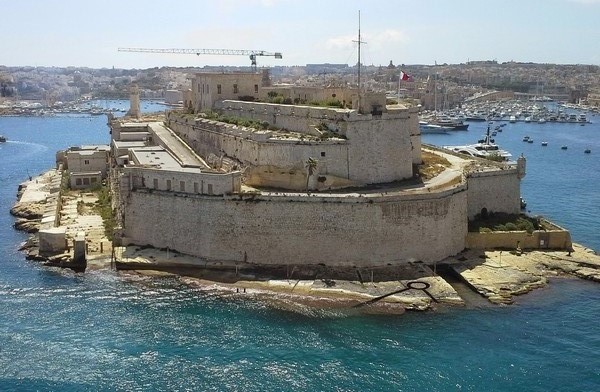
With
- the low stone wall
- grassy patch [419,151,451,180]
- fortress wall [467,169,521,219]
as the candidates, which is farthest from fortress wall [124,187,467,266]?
grassy patch [419,151,451,180]

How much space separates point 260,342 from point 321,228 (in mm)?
7216

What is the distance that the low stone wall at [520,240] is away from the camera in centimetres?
3170

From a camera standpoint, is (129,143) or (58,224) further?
(129,143)

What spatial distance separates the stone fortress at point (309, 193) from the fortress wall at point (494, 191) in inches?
2.4

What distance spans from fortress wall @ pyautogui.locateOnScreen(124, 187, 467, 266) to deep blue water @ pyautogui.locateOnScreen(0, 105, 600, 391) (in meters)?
3.26

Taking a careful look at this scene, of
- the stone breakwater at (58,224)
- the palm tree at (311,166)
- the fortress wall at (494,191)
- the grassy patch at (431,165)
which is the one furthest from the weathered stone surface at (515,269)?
the stone breakwater at (58,224)

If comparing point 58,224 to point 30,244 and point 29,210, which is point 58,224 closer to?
point 30,244

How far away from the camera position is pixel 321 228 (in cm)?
2888

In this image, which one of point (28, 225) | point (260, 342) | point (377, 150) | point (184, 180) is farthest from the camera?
point (28, 225)

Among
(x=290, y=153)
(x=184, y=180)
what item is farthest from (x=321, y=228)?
(x=184, y=180)

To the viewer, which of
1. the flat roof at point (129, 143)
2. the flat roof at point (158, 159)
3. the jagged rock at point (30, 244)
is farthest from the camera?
the flat roof at point (129, 143)

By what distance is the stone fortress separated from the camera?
2897 centimetres

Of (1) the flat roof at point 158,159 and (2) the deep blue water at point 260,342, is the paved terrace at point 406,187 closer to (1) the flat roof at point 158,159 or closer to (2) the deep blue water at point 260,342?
(1) the flat roof at point 158,159

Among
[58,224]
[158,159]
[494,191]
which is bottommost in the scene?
[58,224]
